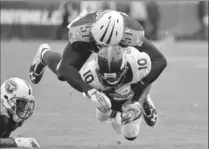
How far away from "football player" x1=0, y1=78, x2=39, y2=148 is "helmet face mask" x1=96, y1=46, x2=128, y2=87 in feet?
2.93

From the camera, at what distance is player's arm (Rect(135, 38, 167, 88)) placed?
31.0 feet

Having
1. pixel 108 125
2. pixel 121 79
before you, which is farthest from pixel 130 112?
pixel 108 125

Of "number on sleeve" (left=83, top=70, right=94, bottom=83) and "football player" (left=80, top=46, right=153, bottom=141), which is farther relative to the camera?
"number on sleeve" (left=83, top=70, right=94, bottom=83)

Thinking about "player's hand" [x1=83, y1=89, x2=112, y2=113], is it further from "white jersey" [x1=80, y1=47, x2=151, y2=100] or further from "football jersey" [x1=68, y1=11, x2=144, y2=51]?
"football jersey" [x1=68, y1=11, x2=144, y2=51]

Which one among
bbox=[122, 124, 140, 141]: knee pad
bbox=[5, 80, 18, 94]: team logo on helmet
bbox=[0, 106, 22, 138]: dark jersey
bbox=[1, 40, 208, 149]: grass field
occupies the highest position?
bbox=[5, 80, 18, 94]: team logo on helmet

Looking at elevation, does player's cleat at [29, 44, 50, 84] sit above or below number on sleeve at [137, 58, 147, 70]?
below

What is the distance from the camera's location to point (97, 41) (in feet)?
28.9

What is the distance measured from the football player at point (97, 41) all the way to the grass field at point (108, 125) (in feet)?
3.47

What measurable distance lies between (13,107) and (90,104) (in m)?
5.97

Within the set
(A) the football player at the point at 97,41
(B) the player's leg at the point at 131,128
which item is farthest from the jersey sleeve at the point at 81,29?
(B) the player's leg at the point at 131,128

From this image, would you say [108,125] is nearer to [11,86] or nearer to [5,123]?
[11,86]

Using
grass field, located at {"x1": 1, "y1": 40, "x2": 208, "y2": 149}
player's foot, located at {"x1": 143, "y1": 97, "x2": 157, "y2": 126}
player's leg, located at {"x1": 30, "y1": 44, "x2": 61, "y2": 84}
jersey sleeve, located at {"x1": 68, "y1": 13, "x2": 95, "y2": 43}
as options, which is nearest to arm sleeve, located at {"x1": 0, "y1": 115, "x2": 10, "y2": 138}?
grass field, located at {"x1": 1, "y1": 40, "x2": 208, "y2": 149}

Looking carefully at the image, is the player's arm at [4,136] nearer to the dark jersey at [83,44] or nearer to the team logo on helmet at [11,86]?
the team logo on helmet at [11,86]

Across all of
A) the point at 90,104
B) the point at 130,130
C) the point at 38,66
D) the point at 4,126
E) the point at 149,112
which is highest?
the point at 4,126
